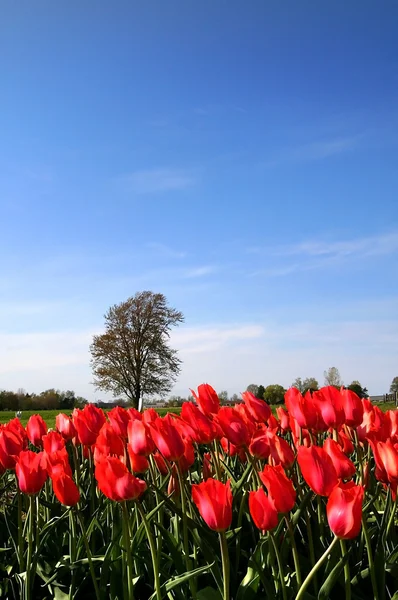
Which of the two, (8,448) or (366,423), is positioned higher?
(8,448)

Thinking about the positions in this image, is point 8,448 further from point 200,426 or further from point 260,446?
point 260,446

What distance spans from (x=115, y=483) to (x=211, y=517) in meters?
0.35

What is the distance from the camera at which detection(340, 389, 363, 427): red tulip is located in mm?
2641

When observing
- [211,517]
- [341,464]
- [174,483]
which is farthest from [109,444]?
[341,464]

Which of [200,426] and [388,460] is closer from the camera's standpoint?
[388,460]

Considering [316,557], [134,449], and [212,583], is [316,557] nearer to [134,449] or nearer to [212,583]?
[212,583]

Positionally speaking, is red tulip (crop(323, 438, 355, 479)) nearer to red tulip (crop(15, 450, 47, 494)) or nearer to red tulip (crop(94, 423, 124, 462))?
red tulip (crop(94, 423, 124, 462))

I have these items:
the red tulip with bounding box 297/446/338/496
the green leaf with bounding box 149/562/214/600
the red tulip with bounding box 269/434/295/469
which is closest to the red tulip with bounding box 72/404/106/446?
the red tulip with bounding box 269/434/295/469

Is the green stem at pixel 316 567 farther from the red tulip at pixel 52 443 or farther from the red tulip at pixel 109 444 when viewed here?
the red tulip at pixel 52 443

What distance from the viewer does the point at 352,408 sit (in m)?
2.65

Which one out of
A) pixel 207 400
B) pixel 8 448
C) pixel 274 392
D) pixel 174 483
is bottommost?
pixel 274 392

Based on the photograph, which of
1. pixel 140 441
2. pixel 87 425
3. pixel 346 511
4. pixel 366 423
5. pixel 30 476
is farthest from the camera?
pixel 366 423

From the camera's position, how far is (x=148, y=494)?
2.76m

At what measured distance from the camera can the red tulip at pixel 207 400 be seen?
2.97m
